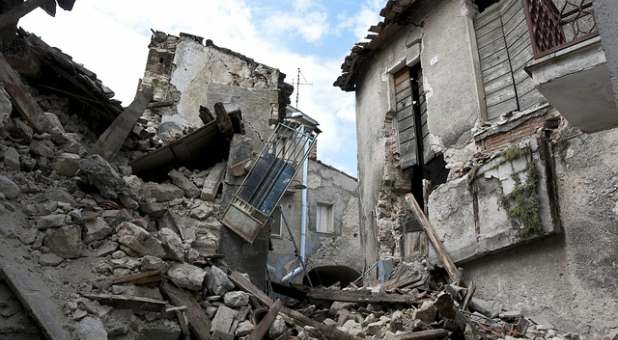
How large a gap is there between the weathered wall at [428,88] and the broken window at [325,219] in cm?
653

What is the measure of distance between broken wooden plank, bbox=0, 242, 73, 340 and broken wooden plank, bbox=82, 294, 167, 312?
11.9 inches

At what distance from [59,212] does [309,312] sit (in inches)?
122

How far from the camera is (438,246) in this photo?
7363 millimetres

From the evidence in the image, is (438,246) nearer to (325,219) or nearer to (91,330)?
(91,330)

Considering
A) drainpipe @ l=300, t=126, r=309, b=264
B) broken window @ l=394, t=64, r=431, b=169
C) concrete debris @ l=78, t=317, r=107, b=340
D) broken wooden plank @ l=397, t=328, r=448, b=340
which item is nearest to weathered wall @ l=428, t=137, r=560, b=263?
broken window @ l=394, t=64, r=431, b=169

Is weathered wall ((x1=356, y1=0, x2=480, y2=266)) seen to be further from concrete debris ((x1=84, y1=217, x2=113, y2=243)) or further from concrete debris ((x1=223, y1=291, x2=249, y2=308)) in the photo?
concrete debris ((x1=84, y1=217, x2=113, y2=243))

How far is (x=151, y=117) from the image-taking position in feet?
26.7

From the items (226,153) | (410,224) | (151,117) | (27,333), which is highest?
(151,117)

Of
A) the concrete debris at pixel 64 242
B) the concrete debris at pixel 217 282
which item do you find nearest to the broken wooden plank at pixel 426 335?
the concrete debris at pixel 217 282

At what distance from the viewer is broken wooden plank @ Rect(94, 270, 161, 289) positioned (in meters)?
3.66

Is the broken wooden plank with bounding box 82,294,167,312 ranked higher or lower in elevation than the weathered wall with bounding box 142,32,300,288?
lower

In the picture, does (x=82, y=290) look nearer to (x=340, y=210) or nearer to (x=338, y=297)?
(x=338, y=297)

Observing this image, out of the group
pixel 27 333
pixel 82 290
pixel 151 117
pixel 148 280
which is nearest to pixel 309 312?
pixel 148 280

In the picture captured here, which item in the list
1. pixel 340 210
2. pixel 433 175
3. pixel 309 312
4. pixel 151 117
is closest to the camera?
pixel 309 312
